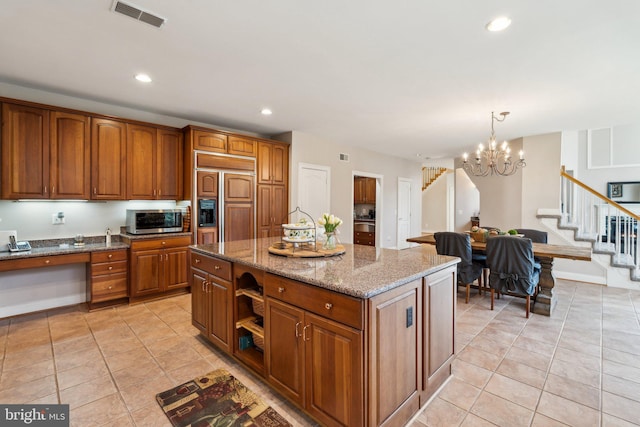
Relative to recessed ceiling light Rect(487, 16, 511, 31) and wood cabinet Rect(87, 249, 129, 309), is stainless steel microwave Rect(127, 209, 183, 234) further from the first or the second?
recessed ceiling light Rect(487, 16, 511, 31)

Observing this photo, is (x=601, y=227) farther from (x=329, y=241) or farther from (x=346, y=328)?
(x=346, y=328)

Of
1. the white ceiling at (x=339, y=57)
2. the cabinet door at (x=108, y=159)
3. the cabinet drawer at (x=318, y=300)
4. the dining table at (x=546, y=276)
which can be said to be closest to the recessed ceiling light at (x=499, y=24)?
the white ceiling at (x=339, y=57)

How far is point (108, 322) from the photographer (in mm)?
3328

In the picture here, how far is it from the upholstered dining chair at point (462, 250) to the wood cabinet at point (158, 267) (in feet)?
12.0

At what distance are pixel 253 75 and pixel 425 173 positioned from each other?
1038cm

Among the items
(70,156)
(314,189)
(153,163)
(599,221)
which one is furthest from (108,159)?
(599,221)

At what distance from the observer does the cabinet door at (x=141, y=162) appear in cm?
392

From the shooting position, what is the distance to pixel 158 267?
402 centimetres

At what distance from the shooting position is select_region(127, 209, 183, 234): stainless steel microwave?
12.9ft

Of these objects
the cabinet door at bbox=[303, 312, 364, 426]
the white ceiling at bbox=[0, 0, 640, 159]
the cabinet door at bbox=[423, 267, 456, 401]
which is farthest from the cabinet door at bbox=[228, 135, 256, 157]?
the cabinet door at bbox=[423, 267, 456, 401]

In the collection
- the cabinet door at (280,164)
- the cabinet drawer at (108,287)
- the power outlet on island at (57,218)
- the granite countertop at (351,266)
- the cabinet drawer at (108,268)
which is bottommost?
the cabinet drawer at (108,287)

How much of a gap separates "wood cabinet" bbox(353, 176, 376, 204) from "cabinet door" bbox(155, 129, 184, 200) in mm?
4691

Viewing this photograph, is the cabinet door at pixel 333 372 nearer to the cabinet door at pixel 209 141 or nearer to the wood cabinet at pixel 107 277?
the wood cabinet at pixel 107 277

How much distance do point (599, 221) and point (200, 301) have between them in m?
6.28
